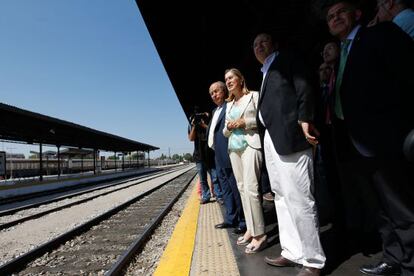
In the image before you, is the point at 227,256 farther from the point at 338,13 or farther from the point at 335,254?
the point at 338,13

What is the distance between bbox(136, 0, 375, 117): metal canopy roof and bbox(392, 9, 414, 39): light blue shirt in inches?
68.5

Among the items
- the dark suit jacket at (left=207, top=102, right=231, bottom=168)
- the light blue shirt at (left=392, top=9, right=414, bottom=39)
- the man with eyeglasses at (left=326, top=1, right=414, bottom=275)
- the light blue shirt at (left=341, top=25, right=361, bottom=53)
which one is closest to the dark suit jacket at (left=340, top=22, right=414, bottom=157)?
the man with eyeglasses at (left=326, top=1, right=414, bottom=275)

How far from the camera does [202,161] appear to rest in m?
7.08

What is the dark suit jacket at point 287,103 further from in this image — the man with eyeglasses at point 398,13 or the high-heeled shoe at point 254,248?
the high-heeled shoe at point 254,248

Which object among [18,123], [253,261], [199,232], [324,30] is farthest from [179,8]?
[18,123]

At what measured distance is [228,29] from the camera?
552cm

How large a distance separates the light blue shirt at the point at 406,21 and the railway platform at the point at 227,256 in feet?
5.26

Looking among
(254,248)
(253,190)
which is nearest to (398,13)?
(253,190)

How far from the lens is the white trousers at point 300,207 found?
2125 millimetres

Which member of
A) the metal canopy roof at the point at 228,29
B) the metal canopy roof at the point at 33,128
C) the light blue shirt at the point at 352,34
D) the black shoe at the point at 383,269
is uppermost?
the metal canopy roof at the point at 33,128

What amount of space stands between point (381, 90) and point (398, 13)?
2.15 feet

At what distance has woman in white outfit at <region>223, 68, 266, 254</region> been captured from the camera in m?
2.93

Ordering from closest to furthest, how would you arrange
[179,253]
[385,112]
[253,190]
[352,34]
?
[385,112] < [352,34] < [253,190] < [179,253]

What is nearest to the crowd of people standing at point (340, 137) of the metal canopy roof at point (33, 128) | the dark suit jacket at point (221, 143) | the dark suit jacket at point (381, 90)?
the dark suit jacket at point (381, 90)
